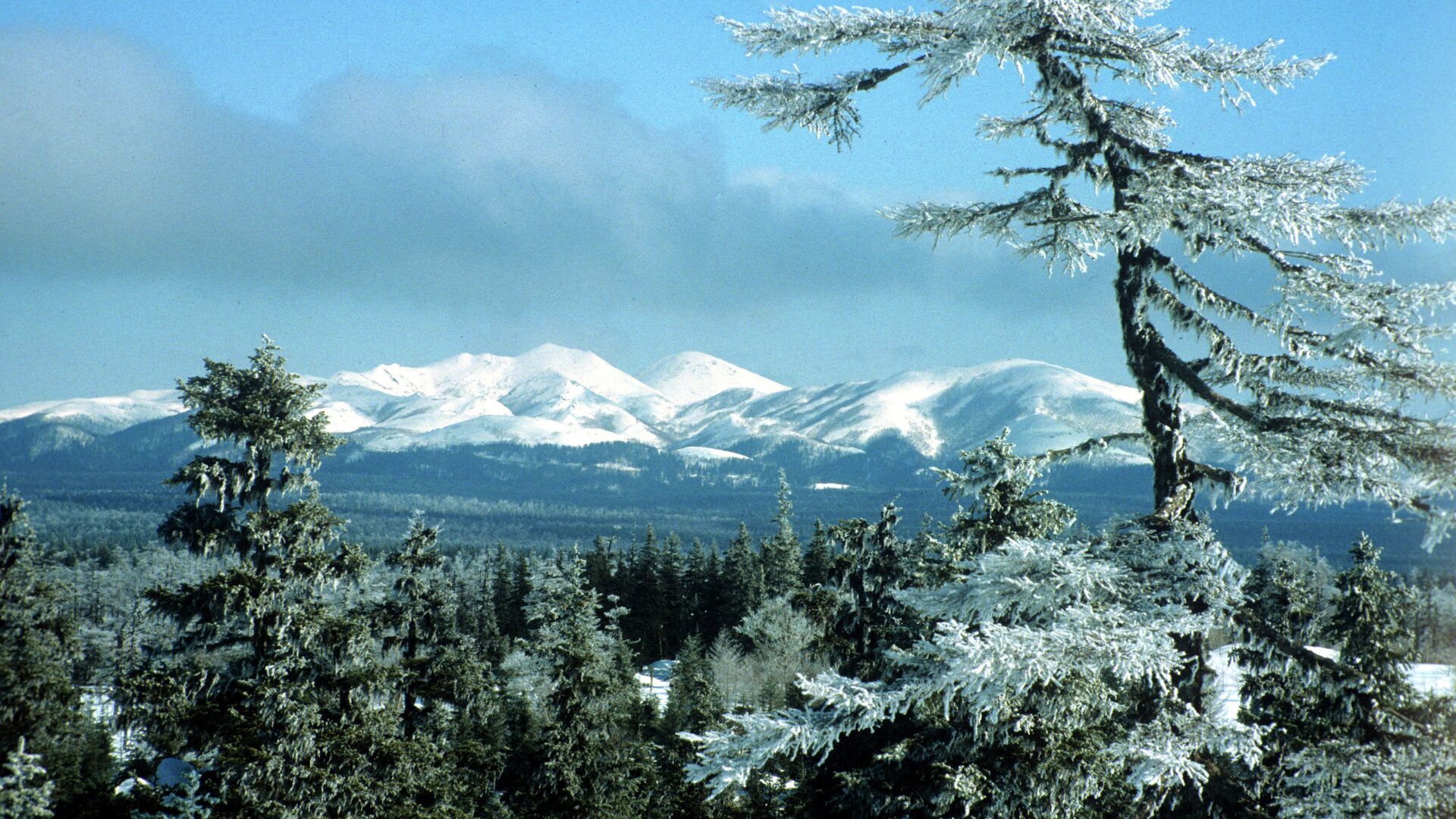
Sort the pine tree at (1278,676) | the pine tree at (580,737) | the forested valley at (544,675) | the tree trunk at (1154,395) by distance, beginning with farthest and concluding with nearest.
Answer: the pine tree at (580,737) → the tree trunk at (1154,395) → the pine tree at (1278,676) → the forested valley at (544,675)

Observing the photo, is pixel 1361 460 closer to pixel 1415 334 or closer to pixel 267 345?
pixel 1415 334

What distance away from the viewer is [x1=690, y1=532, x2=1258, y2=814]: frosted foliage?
4.63 meters

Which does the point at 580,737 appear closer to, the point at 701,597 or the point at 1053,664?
the point at 1053,664

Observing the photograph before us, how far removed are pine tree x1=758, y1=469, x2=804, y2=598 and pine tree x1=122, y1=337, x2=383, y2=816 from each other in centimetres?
4323

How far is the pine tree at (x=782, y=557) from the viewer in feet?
190

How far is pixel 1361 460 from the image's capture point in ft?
17.9

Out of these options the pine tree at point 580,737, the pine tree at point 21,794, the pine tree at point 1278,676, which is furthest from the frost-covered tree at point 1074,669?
the pine tree at point 580,737

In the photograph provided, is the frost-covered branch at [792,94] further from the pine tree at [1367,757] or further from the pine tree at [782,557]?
the pine tree at [782,557]

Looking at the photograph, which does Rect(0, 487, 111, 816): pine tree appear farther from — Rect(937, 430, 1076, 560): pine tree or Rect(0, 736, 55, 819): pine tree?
Rect(937, 430, 1076, 560): pine tree

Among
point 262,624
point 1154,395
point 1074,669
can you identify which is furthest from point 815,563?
point 1074,669

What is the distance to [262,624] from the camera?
13375 mm

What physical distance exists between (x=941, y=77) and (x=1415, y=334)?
3397 millimetres

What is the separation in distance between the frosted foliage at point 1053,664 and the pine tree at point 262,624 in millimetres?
10802

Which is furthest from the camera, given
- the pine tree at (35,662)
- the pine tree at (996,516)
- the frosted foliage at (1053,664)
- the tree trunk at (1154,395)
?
the pine tree at (35,662)
